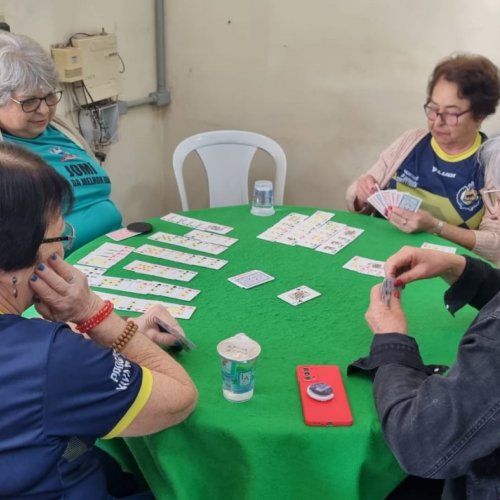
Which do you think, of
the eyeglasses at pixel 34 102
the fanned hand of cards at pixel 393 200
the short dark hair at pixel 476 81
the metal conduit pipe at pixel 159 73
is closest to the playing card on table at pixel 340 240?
the fanned hand of cards at pixel 393 200

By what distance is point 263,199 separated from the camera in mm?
2535

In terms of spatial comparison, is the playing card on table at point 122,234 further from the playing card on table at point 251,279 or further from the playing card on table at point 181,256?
the playing card on table at point 251,279

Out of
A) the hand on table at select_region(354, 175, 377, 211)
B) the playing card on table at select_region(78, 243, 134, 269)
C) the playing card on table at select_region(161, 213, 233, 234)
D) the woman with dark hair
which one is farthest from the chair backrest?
the woman with dark hair

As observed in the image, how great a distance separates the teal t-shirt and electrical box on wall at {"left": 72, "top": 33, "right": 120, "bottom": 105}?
0.62 m

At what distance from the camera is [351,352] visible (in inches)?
61.8

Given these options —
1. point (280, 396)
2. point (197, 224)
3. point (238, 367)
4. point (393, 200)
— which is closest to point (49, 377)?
point (238, 367)

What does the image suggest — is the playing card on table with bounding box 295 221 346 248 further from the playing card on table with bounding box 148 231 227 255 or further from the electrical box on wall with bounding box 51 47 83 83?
the electrical box on wall with bounding box 51 47 83 83

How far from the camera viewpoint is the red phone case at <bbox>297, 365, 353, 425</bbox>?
1.30 m

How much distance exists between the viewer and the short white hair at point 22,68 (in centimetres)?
229

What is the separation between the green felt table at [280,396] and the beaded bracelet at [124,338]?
22cm

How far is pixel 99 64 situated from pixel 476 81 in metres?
1.93

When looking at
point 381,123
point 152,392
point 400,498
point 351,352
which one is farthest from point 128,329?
point 381,123

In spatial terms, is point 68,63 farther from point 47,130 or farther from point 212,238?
point 212,238

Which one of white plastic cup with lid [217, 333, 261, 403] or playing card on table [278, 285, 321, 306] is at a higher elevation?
white plastic cup with lid [217, 333, 261, 403]
